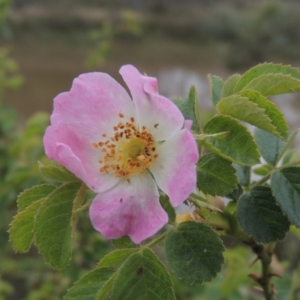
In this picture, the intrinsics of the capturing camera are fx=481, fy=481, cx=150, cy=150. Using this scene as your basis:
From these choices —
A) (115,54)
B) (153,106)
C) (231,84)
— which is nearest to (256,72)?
(231,84)

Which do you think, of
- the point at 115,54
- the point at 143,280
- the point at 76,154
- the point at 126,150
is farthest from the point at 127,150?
the point at 115,54

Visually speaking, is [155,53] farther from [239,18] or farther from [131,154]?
[131,154]

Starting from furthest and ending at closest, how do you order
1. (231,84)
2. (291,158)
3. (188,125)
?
(291,158)
(231,84)
(188,125)

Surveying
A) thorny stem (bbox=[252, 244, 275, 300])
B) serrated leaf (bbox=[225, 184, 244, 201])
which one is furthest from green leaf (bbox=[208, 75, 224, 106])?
thorny stem (bbox=[252, 244, 275, 300])

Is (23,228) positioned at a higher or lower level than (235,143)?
lower

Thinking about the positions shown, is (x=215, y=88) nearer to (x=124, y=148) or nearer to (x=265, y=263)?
(x=124, y=148)

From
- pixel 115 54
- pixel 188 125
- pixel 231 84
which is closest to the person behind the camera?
pixel 188 125

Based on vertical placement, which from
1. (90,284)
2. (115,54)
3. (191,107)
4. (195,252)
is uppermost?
(191,107)

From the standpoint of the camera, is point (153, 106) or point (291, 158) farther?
point (291, 158)
